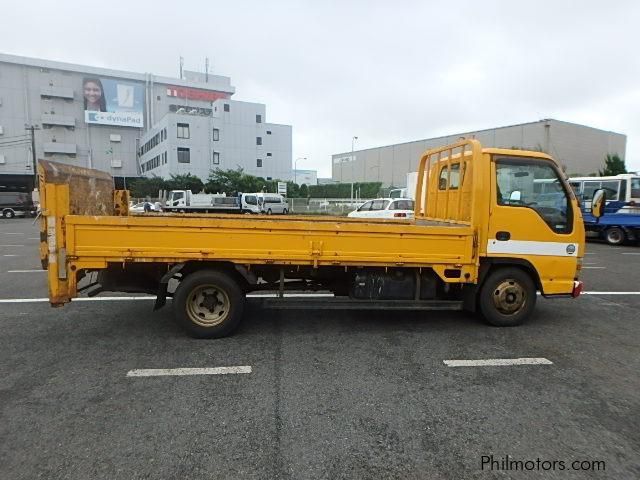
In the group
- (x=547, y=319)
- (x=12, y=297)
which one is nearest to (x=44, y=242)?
(x=12, y=297)

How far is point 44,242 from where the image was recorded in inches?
189

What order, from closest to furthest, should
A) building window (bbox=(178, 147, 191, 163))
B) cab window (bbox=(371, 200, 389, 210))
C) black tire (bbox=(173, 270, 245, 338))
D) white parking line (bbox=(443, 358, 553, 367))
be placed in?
white parking line (bbox=(443, 358, 553, 367)), black tire (bbox=(173, 270, 245, 338)), cab window (bbox=(371, 200, 389, 210)), building window (bbox=(178, 147, 191, 163))

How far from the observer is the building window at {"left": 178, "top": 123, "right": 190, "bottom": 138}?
6056 centimetres

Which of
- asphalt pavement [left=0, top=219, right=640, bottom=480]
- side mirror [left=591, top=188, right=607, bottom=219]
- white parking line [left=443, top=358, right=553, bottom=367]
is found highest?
side mirror [left=591, top=188, right=607, bottom=219]

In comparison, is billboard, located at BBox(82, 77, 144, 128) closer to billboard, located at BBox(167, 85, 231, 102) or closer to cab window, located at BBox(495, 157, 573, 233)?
billboard, located at BBox(167, 85, 231, 102)

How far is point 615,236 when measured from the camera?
16.8 m

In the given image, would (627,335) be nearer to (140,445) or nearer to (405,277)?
(405,277)

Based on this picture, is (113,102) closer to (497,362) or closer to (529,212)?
(529,212)

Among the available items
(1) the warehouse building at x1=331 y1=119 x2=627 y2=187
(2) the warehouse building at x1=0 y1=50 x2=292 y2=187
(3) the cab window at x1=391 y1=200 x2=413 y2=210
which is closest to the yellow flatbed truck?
(3) the cab window at x1=391 y1=200 x2=413 y2=210

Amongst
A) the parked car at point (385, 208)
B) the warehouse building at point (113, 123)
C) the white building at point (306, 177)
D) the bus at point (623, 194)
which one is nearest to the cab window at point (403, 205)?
the parked car at point (385, 208)

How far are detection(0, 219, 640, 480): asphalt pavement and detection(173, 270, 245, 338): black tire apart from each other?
0.55 ft

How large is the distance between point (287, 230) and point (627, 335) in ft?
15.4

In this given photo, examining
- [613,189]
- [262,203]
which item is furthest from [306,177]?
[613,189]

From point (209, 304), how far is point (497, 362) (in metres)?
3.39
